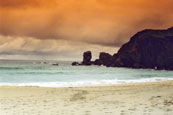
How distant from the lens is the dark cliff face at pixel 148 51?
110 metres

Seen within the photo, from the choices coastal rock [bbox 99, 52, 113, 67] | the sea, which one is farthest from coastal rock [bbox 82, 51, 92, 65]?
the sea

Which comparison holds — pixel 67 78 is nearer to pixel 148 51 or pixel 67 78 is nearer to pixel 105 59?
pixel 148 51

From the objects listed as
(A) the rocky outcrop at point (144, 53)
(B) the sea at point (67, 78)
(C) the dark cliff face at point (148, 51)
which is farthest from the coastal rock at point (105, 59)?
(B) the sea at point (67, 78)

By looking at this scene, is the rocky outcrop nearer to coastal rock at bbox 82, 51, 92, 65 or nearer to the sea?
coastal rock at bbox 82, 51, 92, 65

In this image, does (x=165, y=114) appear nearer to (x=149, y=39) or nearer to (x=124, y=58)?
(x=124, y=58)

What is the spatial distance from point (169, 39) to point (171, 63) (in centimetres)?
2175

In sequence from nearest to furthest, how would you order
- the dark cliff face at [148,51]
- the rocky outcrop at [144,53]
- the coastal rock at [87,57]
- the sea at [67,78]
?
the sea at [67,78] → the dark cliff face at [148,51] → the rocky outcrop at [144,53] → the coastal rock at [87,57]

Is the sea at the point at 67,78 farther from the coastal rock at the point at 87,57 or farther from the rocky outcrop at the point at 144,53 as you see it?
the coastal rock at the point at 87,57

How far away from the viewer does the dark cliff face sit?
362 feet

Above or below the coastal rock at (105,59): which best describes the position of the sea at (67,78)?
below

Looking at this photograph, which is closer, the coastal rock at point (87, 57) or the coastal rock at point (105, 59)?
the coastal rock at point (105, 59)

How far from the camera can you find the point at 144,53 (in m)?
118

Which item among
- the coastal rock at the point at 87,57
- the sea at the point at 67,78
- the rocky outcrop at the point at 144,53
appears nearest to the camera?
the sea at the point at 67,78

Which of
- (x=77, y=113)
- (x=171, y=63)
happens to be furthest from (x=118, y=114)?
(x=171, y=63)
